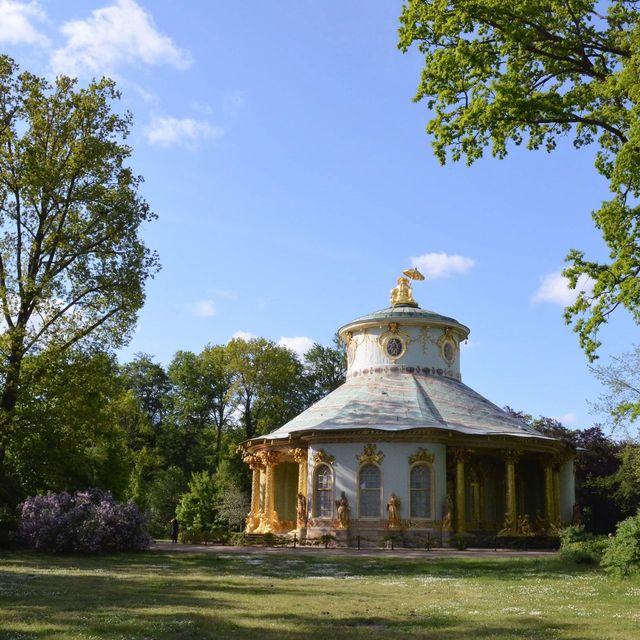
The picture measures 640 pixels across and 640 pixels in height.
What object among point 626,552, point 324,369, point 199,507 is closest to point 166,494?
point 199,507

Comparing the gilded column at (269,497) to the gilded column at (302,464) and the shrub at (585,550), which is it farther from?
the shrub at (585,550)

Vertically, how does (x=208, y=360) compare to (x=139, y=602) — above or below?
above

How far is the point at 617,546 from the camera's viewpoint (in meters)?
16.9

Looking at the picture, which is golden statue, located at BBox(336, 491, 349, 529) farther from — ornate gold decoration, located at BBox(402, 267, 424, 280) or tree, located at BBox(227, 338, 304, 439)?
tree, located at BBox(227, 338, 304, 439)

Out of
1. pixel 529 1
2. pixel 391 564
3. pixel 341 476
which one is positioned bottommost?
pixel 391 564

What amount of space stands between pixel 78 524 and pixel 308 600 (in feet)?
37.7

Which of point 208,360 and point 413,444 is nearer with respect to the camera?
point 413,444

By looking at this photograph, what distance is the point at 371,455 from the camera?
2944cm

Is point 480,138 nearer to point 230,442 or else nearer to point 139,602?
point 139,602

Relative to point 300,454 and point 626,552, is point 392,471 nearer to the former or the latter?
point 300,454

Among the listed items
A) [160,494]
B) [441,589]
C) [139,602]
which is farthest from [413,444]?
[160,494]

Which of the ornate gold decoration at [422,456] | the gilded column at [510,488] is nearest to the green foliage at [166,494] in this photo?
the ornate gold decoration at [422,456]

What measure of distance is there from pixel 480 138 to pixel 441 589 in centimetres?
861

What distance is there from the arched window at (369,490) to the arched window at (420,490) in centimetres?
124
